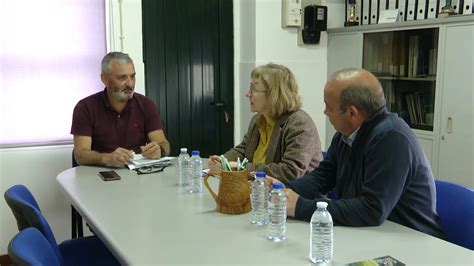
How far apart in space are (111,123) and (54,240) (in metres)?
1.12

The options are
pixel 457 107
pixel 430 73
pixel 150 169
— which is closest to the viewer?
pixel 150 169

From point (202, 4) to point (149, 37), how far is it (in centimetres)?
55

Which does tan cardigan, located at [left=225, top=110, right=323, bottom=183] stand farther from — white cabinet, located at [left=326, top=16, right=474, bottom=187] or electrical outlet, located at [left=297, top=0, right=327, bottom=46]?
electrical outlet, located at [left=297, top=0, right=327, bottom=46]

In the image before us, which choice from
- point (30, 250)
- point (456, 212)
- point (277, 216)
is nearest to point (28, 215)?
point (30, 250)

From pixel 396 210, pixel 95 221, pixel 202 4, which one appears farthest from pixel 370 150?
pixel 202 4

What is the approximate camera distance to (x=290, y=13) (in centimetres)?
406

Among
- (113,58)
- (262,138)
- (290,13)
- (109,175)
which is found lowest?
(109,175)

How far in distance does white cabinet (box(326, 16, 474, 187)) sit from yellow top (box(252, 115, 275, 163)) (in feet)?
5.38

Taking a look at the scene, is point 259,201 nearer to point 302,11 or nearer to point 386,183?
point 386,183

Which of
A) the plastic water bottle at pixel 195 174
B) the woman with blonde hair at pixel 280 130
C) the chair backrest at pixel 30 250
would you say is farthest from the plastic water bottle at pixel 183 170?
the chair backrest at pixel 30 250

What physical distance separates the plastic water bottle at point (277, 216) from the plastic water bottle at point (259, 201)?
10 cm

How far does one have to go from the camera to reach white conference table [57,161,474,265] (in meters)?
1.36

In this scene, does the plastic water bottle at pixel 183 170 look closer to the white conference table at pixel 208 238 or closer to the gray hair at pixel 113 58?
the white conference table at pixel 208 238

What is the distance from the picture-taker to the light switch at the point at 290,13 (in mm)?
4051
